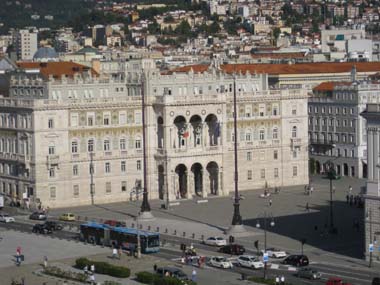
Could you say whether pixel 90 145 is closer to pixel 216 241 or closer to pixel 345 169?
pixel 216 241

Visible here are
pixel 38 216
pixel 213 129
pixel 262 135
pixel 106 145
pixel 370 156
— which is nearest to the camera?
pixel 370 156

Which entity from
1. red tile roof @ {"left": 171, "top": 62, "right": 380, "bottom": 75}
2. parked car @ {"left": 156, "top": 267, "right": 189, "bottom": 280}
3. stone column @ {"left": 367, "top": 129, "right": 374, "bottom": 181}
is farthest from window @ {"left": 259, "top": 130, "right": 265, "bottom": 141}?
parked car @ {"left": 156, "top": 267, "right": 189, "bottom": 280}

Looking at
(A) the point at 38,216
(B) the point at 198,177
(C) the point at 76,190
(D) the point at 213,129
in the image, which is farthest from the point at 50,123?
(D) the point at 213,129

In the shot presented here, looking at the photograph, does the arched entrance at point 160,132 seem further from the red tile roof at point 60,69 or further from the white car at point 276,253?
the white car at point 276,253

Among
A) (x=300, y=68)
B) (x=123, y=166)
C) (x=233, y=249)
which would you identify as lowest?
(x=233, y=249)

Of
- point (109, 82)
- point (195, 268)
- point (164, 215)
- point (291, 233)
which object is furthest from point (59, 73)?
point (195, 268)

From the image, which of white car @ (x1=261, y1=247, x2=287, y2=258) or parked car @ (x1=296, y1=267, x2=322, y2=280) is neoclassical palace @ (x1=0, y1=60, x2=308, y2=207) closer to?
white car @ (x1=261, y1=247, x2=287, y2=258)

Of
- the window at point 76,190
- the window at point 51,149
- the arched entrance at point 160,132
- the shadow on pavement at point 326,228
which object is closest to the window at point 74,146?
the window at point 51,149
